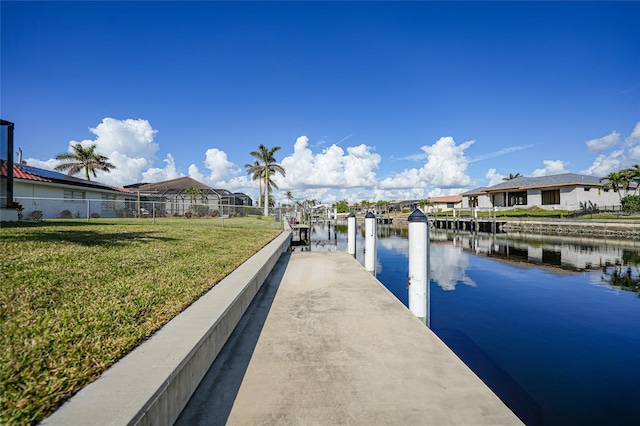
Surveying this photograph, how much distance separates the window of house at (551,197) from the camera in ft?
138

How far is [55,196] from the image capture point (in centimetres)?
2202

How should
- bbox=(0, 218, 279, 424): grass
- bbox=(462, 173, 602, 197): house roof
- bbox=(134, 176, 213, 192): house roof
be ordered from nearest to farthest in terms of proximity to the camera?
1. bbox=(0, 218, 279, 424): grass
2. bbox=(462, 173, 602, 197): house roof
3. bbox=(134, 176, 213, 192): house roof

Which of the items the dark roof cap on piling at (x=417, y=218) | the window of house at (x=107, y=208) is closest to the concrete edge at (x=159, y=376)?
the dark roof cap on piling at (x=417, y=218)

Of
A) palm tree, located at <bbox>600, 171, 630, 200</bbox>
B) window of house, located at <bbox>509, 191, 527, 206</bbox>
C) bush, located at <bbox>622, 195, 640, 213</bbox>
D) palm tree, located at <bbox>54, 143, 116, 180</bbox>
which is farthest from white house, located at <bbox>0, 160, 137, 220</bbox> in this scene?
palm tree, located at <bbox>600, 171, 630, 200</bbox>

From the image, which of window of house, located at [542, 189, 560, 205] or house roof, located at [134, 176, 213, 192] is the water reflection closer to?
window of house, located at [542, 189, 560, 205]

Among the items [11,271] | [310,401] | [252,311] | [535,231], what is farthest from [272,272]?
[535,231]

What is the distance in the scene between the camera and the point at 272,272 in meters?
8.16

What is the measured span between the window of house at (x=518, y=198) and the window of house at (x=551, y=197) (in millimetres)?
3440

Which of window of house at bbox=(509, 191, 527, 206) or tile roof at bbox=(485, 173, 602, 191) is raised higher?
tile roof at bbox=(485, 173, 602, 191)

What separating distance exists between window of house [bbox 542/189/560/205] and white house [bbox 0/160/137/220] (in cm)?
5006

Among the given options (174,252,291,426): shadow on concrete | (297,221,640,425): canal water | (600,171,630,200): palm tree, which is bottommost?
(297,221,640,425): canal water

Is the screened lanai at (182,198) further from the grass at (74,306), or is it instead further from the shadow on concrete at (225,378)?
the shadow on concrete at (225,378)

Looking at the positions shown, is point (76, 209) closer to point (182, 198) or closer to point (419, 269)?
point (182, 198)

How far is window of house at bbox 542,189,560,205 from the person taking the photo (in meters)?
42.2
